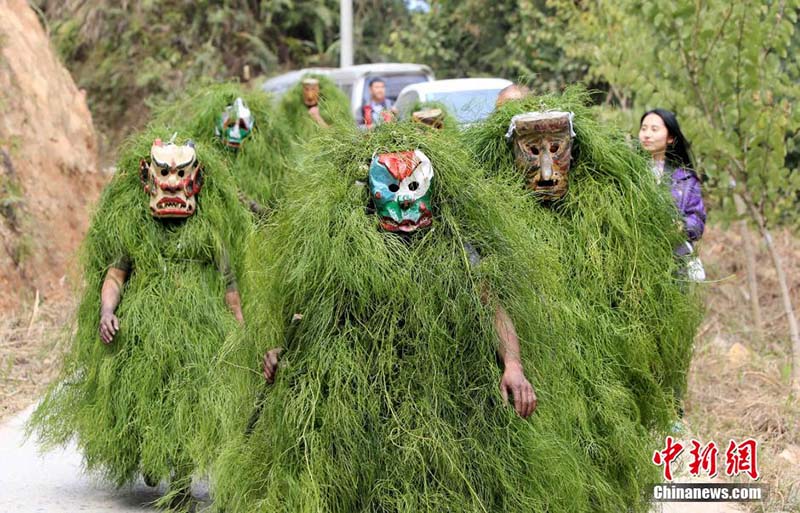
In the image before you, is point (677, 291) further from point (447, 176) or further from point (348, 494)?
point (348, 494)

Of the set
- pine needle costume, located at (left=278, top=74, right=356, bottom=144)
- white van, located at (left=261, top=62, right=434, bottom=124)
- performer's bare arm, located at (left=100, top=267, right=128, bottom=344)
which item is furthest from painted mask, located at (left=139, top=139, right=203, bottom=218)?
white van, located at (left=261, top=62, right=434, bottom=124)

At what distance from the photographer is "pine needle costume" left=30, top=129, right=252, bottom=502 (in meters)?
6.38

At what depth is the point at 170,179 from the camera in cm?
666

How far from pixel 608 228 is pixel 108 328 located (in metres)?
2.63

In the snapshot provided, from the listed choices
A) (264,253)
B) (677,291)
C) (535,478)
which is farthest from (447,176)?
(677,291)

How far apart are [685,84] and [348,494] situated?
21.1 ft

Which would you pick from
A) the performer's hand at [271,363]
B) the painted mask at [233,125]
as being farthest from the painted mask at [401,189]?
the painted mask at [233,125]

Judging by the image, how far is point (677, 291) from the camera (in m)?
6.07

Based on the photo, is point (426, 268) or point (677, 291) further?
point (677, 291)

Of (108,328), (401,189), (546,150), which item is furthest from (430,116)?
(401,189)

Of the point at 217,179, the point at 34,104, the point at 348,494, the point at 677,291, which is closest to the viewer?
the point at 348,494

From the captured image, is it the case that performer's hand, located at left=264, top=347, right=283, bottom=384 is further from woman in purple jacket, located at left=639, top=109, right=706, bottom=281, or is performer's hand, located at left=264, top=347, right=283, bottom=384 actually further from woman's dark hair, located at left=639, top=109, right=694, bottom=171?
woman's dark hair, located at left=639, top=109, right=694, bottom=171

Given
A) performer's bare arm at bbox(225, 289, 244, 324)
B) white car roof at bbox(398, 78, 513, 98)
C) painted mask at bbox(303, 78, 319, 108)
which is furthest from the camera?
white car roof at bbox(398, 78, 513, 98)

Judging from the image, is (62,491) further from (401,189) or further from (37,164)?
(37,164)
